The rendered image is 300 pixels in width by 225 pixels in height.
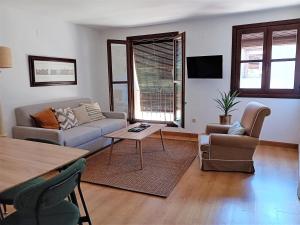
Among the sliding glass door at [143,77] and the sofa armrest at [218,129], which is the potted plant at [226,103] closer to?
the sofa armrest at [218,129]

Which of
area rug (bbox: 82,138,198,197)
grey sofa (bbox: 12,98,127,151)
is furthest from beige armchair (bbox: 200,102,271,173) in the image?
grey sofa (bbox: 12,98,127,151)

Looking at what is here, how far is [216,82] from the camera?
4680mm

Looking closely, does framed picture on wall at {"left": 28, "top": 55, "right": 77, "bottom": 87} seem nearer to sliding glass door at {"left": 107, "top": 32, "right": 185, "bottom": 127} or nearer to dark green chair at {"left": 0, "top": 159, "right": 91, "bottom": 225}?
sliding glass door at {"left": 107, "top": 32, "right": 185, "bottom": 127}

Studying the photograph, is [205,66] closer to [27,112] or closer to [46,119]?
Answer: [46,119]

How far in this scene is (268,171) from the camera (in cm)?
325

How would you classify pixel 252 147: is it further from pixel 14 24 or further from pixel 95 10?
pixel 14 24

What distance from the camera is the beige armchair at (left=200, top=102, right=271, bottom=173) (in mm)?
3064

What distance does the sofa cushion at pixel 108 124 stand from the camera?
13.5ft

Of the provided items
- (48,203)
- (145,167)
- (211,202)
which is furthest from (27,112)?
(211,202)

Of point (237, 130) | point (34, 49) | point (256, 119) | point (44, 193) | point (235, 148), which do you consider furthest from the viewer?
point (34, 49)

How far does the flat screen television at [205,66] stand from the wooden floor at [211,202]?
2031mm

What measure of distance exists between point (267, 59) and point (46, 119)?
3.90 m

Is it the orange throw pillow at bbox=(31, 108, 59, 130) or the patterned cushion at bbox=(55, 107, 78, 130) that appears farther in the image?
the patterned cushion at bbox=(55, 107, 78, 130)

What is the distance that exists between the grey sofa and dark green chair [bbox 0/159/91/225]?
1867mm
